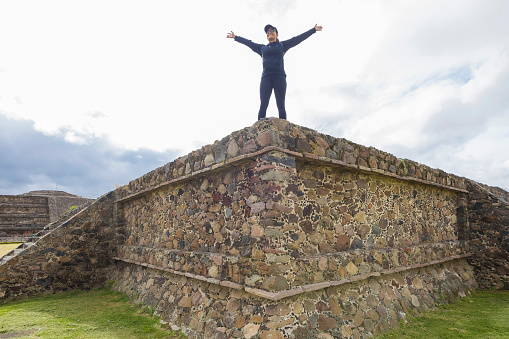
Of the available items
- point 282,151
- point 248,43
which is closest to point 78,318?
point 282,151

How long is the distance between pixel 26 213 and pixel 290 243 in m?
21.3

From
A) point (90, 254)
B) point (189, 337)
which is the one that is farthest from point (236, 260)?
point (90, 254)

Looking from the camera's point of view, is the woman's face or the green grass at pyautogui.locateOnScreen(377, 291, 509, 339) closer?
the green grass at pyautogui.locateOnScreen(377, 291, 509, 339)

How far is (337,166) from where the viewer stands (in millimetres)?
5008

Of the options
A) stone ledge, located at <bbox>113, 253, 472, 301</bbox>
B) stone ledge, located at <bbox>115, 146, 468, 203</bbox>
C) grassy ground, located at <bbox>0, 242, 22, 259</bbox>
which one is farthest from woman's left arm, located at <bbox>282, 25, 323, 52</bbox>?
grassy ground, located at <bbox>0, 242, 22, 259</bbox>

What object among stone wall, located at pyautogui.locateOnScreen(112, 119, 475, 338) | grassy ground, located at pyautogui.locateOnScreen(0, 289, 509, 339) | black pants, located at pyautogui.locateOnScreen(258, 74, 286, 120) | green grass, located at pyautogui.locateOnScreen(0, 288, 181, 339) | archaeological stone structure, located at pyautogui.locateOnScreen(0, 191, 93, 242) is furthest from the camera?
archaeological stone structure, located at pyautogui.locateOnScreen(0, 191, 93, 242)

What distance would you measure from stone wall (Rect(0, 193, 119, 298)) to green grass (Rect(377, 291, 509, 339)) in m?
7.25

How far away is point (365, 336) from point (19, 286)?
7673mm

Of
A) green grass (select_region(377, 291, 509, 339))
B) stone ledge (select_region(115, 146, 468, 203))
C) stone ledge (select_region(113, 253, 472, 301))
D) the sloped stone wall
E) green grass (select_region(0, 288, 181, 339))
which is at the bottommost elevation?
green grass (select_region(377, 291, 509, 339))

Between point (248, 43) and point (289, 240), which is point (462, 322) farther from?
point (248, 43)

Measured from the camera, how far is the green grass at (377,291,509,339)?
197 inches

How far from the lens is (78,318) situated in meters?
6.18

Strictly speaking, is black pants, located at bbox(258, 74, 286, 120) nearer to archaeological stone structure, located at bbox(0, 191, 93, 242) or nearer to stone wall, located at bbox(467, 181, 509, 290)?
stone wall, located at bbox(467, 181, 509, 290)

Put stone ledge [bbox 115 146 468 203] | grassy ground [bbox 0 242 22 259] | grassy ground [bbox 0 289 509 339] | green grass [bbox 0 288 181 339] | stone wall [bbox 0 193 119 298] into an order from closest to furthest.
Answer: stone ledge [bbox 115 146 468 203] < grassy ground [bbox 0 289 509 339] < green grass [bbox 0 288 181 339] < stone wall [bbox 0 193 119 298] < grassy ground [bbox 0 242 22 259]
